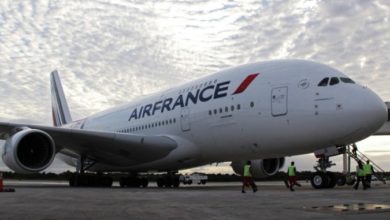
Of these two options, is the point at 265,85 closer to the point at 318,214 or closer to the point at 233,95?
the point at 233,95

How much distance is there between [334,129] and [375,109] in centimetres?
119

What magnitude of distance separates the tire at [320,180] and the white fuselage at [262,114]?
813 millimetres

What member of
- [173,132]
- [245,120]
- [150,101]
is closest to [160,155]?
[173,132]

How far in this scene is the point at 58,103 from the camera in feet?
104

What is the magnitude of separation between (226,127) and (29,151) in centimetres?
668

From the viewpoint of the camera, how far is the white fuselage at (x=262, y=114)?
12.6 metres

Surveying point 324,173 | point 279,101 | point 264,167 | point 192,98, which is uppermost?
point 192,98

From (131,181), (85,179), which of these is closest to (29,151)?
(85,179)

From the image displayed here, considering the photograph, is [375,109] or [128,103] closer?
[375,109]

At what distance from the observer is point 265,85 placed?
14281 millimetres

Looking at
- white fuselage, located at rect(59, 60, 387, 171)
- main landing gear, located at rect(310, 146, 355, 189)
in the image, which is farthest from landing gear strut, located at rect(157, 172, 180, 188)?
main landing gear, located at rect(310, 146, 355, 189)

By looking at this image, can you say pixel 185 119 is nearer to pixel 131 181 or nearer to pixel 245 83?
pixel 245 83

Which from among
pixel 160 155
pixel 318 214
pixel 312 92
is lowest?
pixel 318 214

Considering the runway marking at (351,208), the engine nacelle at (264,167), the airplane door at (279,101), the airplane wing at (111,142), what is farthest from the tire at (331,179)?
the airplane wing at (111,142)
